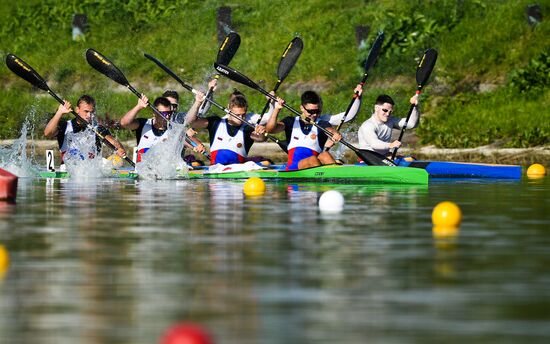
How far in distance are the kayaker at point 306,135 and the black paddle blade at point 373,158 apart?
480mm

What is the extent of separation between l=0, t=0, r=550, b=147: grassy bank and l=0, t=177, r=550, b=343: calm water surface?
13.3 m

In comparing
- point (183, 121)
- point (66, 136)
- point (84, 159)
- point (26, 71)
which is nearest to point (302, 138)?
point (183, 121)

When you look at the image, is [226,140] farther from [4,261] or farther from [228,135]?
[4,261]

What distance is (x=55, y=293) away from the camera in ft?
30.4

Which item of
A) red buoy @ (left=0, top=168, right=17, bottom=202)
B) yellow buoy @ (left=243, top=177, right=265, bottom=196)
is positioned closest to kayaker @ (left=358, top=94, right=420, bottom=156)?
yellow buoy @ (left=243, top=177, right=265, bottom=196)

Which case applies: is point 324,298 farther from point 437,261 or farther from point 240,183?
point 240,183

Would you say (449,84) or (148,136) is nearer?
(148,136)

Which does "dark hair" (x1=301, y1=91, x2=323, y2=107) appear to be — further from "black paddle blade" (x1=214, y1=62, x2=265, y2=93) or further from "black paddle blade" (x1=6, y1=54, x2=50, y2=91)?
"black paddle blade" (x1=6, y1=54, x2=50, y2=91)

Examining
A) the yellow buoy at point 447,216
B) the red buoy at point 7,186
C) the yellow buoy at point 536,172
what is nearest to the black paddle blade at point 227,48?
the yellow buoy at point 536,172

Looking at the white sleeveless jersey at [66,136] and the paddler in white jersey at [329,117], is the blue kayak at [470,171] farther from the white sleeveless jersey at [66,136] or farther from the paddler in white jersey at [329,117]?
the white sleeveless jersey at [66,136]

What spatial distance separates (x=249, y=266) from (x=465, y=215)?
16.7ft

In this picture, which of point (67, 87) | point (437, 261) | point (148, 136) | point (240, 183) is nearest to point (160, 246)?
point (437, 261)

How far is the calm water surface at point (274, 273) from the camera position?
26.4ft

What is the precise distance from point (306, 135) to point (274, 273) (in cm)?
1245
